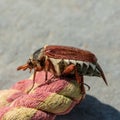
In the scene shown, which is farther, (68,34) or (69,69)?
(68,34)

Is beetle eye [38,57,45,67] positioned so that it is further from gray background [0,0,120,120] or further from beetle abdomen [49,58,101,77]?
gray background [0,0,120,120]

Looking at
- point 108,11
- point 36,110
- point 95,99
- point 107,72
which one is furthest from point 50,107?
point 108,11

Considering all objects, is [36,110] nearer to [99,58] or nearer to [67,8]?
[99,58]


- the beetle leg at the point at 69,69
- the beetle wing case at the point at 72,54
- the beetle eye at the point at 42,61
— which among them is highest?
the beetle wing case at the point at 72,54

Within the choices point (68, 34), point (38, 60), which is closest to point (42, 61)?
point (38, 60)

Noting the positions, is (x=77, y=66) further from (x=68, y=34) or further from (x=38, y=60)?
(x=68, y=34)

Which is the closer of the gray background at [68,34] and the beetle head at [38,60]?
the beetle head at [38,60]

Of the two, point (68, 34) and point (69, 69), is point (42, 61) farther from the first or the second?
point (68, 34)

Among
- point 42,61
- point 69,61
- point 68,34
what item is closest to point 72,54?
point 69,61

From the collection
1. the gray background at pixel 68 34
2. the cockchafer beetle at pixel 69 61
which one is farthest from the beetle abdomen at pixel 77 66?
the gray background at pixel 68 34

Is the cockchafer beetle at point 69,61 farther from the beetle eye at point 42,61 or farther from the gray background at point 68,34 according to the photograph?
the gray background at point 68,34
